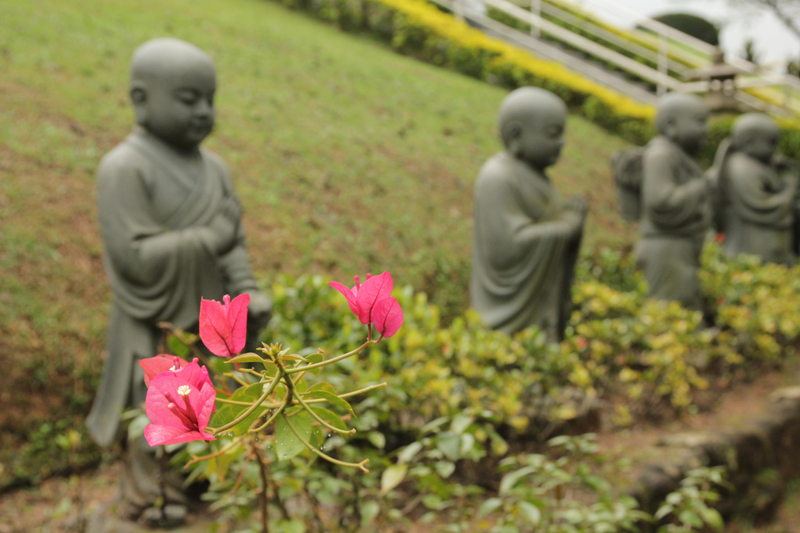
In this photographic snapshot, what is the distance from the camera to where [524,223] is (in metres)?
4.03

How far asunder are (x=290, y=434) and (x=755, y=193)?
6.45 m

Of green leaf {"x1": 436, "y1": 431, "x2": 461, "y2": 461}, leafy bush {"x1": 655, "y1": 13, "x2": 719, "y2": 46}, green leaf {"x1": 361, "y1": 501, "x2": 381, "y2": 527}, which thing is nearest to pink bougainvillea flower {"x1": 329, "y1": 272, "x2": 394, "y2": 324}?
green leaf {"x1": 436, "y1": 431, "x2": 461, "y2": 461}

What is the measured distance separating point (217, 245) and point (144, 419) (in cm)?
95

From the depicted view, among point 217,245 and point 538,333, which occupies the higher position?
point 217,245

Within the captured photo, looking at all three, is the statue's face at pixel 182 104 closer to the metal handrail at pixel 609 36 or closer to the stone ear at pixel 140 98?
the stone ear at pixel 140 98

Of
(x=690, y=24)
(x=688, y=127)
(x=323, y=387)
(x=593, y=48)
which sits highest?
(x=690, y=24)

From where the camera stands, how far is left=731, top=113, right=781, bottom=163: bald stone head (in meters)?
6.25

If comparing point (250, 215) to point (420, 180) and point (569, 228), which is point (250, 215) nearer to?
point (420, 180)

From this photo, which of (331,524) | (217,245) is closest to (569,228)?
(217,245)

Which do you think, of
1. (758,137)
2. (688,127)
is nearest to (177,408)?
(688,127)

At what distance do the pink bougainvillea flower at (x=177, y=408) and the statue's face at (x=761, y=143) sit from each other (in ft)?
22.1

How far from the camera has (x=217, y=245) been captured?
2795mm

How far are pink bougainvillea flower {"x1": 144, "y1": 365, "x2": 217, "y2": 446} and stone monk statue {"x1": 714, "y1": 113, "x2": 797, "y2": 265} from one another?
259 inches

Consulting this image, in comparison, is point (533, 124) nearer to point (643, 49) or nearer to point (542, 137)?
point (542, 137)
